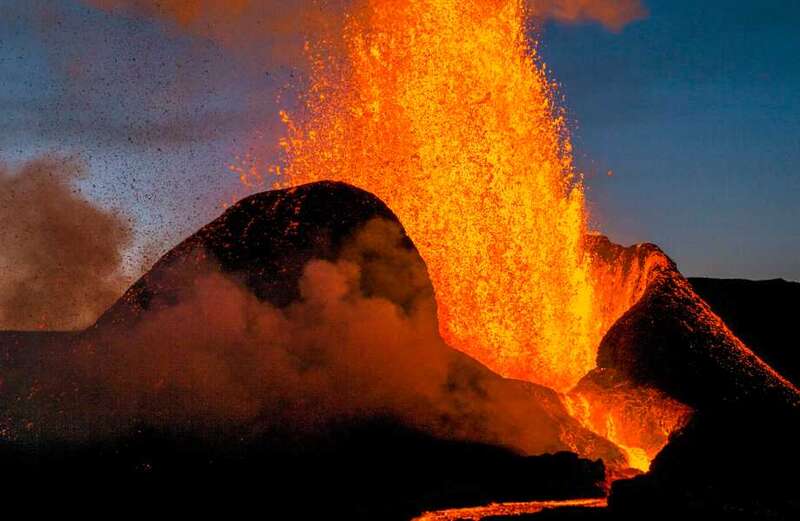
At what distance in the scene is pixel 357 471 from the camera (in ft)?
66.9

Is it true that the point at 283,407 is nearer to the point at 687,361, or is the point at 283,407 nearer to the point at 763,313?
the point at 687,361

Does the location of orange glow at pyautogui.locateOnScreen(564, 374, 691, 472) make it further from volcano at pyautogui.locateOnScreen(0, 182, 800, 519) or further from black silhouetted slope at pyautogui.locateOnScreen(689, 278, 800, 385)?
black silhouetted slope at pyautogui.locateOnScreen(689, 278, 800, 385)

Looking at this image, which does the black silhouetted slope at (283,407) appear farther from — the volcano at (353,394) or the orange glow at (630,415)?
the orange glow at (630,415)

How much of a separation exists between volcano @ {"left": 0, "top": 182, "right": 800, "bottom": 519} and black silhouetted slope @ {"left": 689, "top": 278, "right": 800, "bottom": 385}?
19784mm

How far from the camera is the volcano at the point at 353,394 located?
Result: 19938 mm

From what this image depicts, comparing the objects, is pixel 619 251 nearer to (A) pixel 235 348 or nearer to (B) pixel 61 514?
(A) pixel 235 348

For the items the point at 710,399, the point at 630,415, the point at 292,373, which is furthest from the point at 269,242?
the point at 710,399

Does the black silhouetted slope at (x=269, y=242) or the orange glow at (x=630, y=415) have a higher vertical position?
the black silhouetted slope at (x=269, y=242)

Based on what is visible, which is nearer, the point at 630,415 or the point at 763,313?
the point at 630,415

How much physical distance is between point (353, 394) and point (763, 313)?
33.5 meters

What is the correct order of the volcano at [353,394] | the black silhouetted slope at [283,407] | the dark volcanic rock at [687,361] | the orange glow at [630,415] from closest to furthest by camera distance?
the black silhouetted slope at [283,407] < the volcano at [353,394] < the dark volcanic rock at [687,361] < the orange glow at [630,415]

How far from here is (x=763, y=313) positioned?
1852 inches

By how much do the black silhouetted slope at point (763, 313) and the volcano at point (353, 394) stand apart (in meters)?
19.8

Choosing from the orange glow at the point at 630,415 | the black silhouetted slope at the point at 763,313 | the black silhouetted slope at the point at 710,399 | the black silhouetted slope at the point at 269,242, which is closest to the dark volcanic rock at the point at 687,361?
the black silhouetted slope at the point at 710,399
